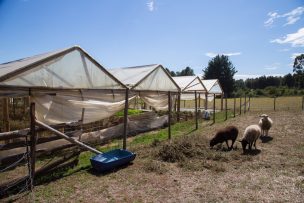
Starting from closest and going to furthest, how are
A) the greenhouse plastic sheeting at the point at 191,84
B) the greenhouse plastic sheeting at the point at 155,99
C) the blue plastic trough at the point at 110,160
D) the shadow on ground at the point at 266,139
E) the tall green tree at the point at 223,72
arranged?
the blue plastic trough at the point at 110,160 → the shadow on ground at the point at 266,139 → the greenhouse plastic sheeting at the point at 155,99 → the greenhouse plastic sheeting at the point at 191,84 → the tall green tree at the point at 223,72

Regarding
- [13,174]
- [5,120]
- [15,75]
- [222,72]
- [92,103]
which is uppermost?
[222,72]

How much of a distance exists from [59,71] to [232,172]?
593 centimetres

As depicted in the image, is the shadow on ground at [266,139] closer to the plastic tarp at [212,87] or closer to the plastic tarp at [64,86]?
the plastic tarp at [64,86]

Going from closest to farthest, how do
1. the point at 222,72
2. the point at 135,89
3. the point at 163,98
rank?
the point at 135,89 < the point at 163,98 < the point at 222,72

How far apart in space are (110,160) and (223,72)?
54.2m

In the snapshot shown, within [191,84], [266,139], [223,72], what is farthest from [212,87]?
[223,72]

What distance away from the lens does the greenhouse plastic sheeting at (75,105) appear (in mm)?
7051

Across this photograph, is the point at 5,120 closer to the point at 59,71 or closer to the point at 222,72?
the point at 59,71

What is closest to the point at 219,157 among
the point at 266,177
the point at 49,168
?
the point at 266,177

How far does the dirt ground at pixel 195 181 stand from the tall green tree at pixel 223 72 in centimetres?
5041

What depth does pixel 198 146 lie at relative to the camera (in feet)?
29.9

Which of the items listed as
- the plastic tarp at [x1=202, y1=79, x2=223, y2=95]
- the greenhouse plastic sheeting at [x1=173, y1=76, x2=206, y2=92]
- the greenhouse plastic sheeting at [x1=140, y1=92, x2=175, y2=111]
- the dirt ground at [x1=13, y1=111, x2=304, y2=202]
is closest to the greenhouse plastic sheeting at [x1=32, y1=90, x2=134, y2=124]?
the dirt ground at [x1=13, y1=111, x2=304, y2=202]

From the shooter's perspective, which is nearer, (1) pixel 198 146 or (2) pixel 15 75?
(2) pixel 15 75

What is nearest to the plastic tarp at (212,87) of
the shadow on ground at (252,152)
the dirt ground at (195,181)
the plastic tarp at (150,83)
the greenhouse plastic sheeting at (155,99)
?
the plastic tarp at (150,83)
